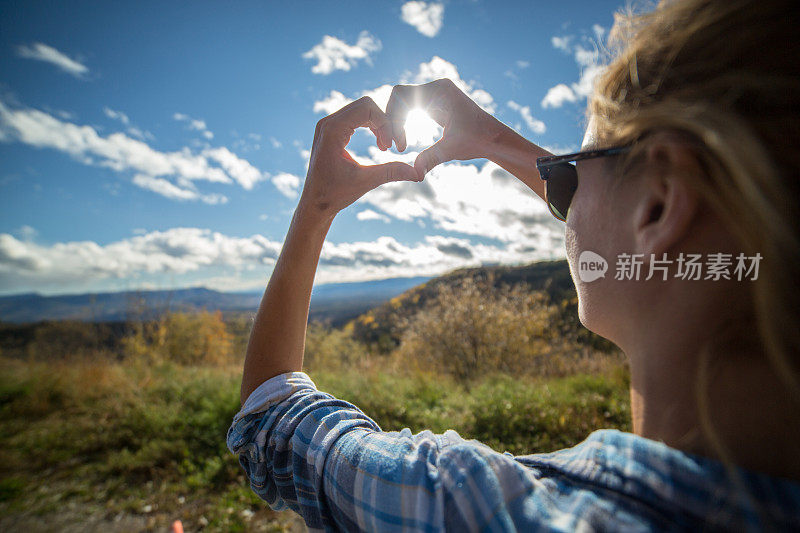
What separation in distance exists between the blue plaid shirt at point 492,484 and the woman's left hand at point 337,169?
654mm

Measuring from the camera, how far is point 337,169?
1.23m

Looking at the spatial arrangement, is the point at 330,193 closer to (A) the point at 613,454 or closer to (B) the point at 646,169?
(B) the point at 646,169

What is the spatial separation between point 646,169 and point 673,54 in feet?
0.80

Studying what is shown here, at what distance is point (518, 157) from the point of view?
1560 mm

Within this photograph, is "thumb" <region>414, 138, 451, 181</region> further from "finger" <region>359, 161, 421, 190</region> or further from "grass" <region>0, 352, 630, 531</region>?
"grass" <region>0, 352, 630, 531</region>

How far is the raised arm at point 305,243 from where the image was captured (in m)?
1.16

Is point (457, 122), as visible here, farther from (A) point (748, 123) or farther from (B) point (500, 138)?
(A) point (748, 123)

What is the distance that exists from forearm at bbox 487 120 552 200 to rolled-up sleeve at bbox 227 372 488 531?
112 cm

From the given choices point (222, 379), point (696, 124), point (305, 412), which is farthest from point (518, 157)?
point (222, 379)

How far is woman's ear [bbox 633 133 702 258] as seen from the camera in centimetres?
68

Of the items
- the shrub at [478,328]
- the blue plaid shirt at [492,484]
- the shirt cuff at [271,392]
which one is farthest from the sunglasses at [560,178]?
the shrub at [478,328]

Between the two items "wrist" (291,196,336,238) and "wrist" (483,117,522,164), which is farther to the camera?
"wrist" (483,117,522,164)

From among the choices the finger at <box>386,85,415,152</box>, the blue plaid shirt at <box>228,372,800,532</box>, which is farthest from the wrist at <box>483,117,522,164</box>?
the blue plaid shirt at <box>228,372,800,532</box>

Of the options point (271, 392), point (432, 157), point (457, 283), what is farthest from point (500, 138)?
point (457, 283)
